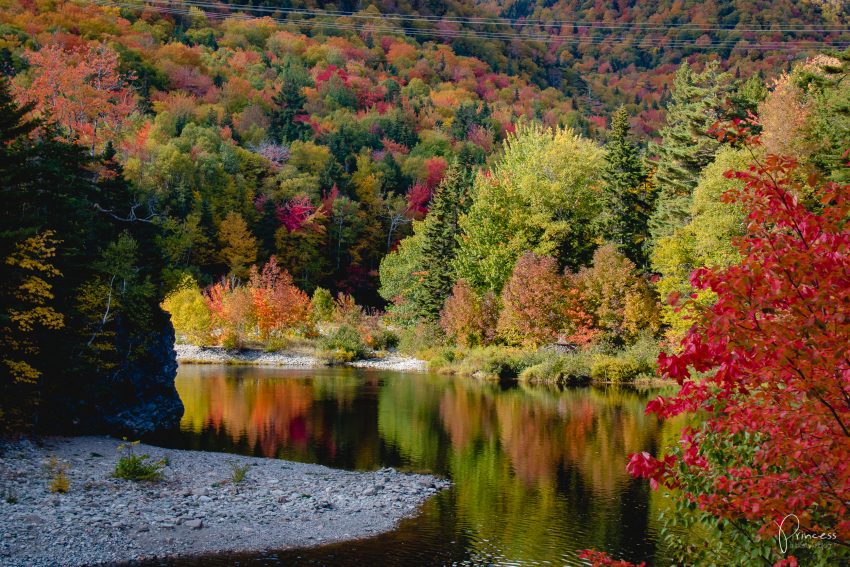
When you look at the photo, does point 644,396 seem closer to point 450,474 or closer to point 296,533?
point 450,474

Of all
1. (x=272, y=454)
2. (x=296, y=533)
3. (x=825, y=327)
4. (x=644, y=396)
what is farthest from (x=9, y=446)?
(x=644, y=396)

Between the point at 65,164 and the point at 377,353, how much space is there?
3662 centimetres

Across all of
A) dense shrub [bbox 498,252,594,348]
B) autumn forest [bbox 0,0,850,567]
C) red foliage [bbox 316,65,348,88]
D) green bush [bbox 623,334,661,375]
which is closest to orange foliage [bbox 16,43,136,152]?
autumn forest [bbox 0,0,850,567]

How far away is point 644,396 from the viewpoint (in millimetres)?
37281

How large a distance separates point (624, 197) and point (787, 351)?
46.9 meters

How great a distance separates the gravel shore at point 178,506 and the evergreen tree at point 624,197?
110 feet

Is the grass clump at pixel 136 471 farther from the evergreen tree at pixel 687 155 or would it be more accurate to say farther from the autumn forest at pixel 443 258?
the evergreen tree at pixel 687 155

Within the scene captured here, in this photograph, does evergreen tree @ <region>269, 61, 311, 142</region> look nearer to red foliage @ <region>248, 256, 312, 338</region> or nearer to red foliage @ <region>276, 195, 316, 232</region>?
red foliage @ <region>276, 195, 316, 232</region>

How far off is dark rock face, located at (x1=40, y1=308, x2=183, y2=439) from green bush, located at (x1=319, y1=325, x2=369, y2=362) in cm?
2677

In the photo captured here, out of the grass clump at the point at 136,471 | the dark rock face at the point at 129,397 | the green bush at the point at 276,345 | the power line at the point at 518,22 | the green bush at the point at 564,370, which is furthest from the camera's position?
the power line at the point at 518,22

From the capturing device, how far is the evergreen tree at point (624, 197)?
50438mm

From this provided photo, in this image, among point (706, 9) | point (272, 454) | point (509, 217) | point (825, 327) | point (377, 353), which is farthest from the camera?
point (706, 9)

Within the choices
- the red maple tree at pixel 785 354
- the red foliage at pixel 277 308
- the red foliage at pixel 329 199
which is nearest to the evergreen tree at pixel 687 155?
the red foliage at pixel 277 308

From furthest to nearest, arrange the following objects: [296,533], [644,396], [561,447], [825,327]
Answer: [644,396] → [561,447] → [296,533] → [825,327]
